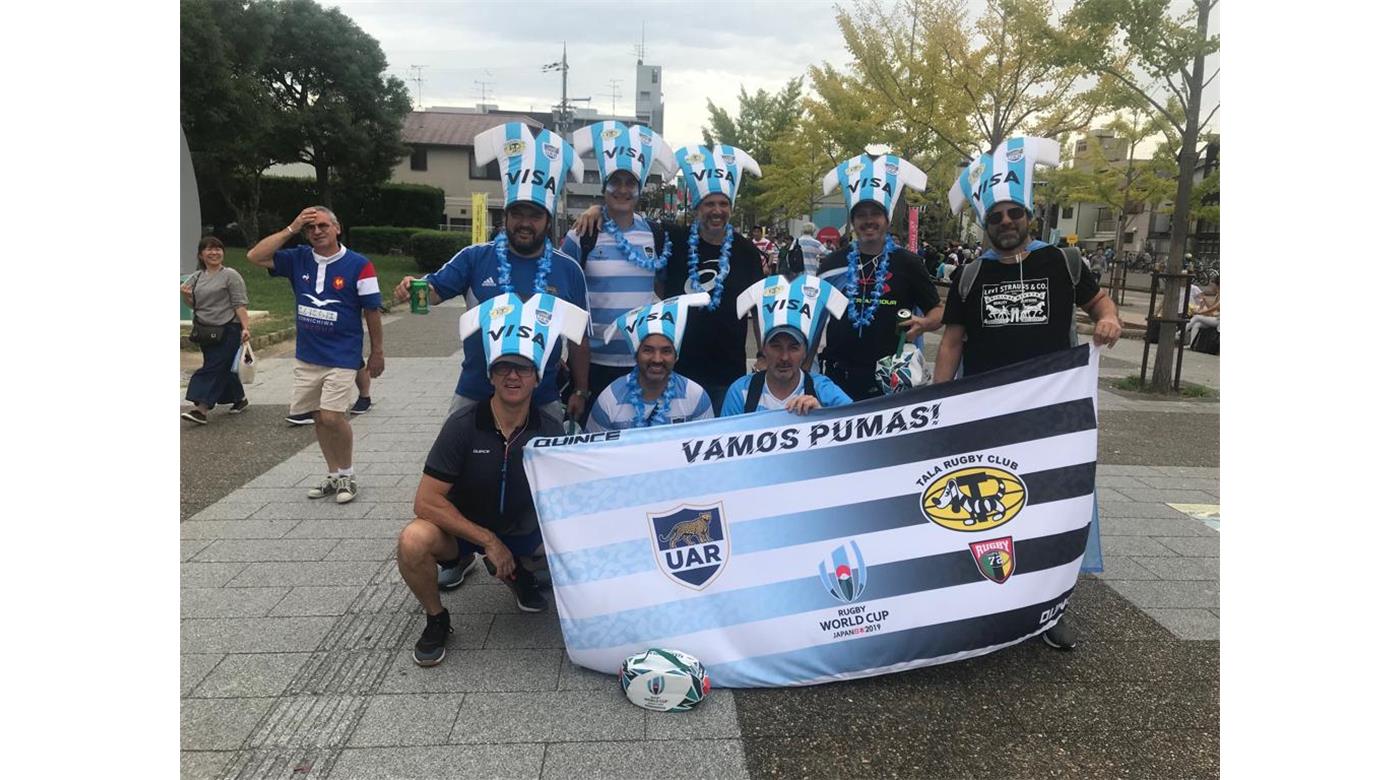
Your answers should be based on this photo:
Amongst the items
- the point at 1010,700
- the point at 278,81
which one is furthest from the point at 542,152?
the point at 278,81

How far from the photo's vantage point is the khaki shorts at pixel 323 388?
533cm

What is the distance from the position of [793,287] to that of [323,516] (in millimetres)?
3363

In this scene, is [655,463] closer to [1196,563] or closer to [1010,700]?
[1010,700]

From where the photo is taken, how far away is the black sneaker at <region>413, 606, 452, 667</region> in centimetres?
339

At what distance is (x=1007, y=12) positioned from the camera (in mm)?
13227

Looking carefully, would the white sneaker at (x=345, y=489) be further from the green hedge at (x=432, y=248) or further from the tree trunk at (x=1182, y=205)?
the green hedge at (x=432, y=248)

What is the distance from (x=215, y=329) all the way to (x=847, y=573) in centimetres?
671

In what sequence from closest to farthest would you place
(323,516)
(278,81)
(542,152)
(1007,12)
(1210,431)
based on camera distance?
(542,152) < (323,516) < (1210,431) < (1007,12) < (278,81)

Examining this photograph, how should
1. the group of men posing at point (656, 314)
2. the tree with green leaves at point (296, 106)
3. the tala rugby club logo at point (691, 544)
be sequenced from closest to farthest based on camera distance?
1. the tala rugby club logo at point (691, 544)
2. the group of men posing at point (656, 314)
3. the tree with green leaves at point (296, 106)

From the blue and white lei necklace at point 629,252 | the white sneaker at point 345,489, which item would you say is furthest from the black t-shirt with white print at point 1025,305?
the white sneaker at point 345,489

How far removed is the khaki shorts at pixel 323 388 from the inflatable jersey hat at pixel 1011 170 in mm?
3952

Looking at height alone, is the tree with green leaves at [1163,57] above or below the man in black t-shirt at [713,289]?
above

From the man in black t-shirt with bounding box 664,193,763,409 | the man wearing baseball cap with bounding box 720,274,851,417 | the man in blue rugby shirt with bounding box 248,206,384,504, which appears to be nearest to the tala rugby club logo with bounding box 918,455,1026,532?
the man wearing baseball cap with bounding box 720,274,851,417

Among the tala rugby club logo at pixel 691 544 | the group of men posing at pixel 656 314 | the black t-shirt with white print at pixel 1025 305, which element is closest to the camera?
the tala rugby club logo at pixel 691 544
